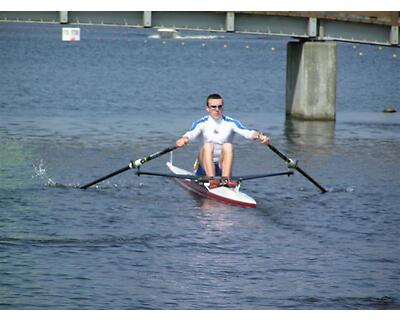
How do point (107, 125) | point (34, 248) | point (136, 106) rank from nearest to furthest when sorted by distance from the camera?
point (34, 248) < point (107, 125) < point (136, 106)

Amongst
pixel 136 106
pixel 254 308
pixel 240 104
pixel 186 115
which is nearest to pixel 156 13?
pixel 186 115

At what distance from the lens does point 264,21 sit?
5688 cm

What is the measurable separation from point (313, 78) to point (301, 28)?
248cm

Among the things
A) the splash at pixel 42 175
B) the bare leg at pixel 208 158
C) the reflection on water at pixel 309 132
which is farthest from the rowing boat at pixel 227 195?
the reflection on water at pixel 309 132

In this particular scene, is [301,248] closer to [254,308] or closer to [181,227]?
[181,227]

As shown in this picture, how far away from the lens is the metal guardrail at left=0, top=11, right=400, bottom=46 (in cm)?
5484

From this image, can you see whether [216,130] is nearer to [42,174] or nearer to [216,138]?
[216,138]

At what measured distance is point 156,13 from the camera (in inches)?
2159

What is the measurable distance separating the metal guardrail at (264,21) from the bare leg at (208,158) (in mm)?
22877

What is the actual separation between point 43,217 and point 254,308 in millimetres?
9875

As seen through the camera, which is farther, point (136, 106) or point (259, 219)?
point (136, 106)

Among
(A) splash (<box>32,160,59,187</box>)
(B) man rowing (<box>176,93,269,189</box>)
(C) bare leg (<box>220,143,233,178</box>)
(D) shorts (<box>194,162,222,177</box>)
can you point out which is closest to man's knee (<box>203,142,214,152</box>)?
(B) man rowing (<box>176,93,269,189</box>)

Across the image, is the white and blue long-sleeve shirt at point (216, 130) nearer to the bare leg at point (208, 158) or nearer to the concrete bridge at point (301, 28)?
the bare leg at point (208, 158)
